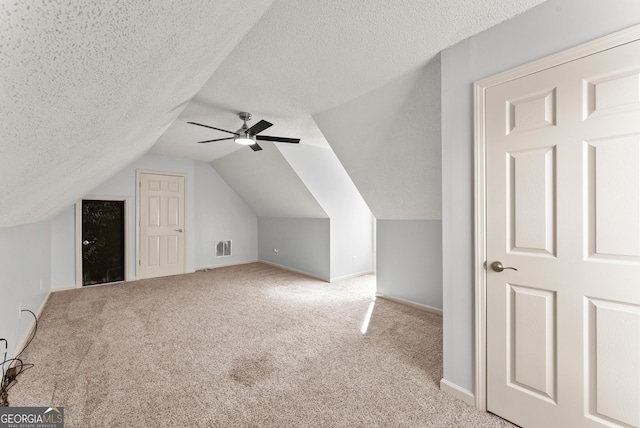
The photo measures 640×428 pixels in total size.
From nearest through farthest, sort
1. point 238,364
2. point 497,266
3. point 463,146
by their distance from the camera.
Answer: point 497,266
point 463,146
point 238,364

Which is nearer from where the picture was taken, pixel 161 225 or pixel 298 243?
pixel 161 225

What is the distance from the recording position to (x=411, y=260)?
380 centimetres

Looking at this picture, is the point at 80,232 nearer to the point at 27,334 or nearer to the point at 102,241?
the point at 102,241

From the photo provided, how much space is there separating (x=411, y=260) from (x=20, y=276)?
4.29 m

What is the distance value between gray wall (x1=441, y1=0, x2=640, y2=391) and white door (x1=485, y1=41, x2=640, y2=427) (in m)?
0.12

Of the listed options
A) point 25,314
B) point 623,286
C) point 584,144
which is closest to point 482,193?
point 584,144

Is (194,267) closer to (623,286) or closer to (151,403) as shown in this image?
(151,403)

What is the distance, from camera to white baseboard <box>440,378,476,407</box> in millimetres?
1819

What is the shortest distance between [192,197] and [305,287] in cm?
316

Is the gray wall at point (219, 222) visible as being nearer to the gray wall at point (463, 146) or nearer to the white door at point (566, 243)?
the gray wall at point (463, 146)

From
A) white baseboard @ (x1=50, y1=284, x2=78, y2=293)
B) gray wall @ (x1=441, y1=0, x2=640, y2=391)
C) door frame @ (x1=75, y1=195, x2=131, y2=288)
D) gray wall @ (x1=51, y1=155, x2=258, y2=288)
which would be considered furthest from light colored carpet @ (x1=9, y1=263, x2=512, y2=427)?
gray wall @ (x1=51, y1=155, x2=258, y2=288)

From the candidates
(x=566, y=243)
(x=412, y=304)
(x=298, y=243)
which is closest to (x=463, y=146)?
(x=566, y=243)

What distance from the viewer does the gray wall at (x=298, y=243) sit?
17.0ft

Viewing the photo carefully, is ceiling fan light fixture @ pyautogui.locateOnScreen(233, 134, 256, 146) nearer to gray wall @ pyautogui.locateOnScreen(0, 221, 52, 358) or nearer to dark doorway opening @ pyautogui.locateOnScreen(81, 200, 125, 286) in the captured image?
gray wall @ pyautogui.locateOnScreen(0, 221, 52, 358)
